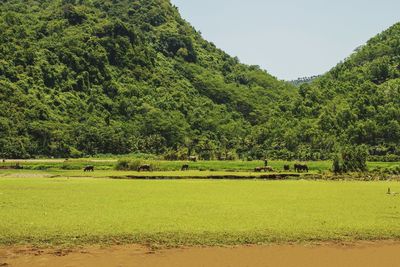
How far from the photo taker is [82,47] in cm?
14175

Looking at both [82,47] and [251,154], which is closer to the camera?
[251,154]

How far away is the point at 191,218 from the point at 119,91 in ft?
390

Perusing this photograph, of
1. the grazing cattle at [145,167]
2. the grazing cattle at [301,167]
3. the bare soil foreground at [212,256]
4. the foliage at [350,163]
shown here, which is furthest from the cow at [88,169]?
the bare soil foreground at [212,256]

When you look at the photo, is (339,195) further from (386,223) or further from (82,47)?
(82,47)

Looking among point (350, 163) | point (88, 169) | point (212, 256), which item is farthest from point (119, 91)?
point (212, 256)

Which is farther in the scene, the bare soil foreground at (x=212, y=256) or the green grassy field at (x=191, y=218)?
the green grassy field at (x=191, y=218)

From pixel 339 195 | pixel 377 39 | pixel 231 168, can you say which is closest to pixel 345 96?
pixel 377 39

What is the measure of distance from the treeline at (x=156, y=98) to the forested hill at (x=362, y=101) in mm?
284

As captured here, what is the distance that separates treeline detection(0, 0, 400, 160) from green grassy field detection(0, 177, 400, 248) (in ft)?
211

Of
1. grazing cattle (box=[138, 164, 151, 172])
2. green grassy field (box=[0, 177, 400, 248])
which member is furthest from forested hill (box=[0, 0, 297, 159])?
green grassy field (box=[0, 177, 400, 248])

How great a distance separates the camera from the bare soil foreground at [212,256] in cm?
1652

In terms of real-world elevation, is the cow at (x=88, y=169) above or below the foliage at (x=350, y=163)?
below

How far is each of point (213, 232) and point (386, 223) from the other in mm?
7815

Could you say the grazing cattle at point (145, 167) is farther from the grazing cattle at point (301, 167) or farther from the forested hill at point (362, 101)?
the forested hill at point (362, 101)
